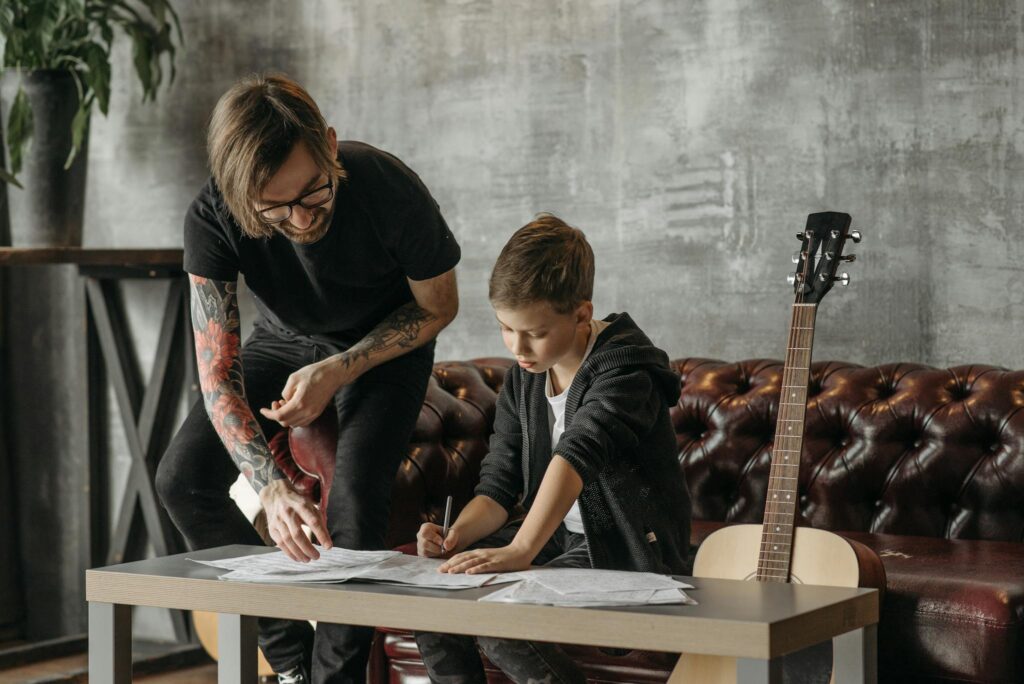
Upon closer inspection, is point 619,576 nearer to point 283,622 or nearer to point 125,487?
point 283,622

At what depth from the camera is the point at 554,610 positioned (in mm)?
1623

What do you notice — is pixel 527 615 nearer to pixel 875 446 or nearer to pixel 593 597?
pixel 593 597

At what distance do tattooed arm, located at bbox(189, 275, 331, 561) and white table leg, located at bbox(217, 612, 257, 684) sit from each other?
0.50 feet

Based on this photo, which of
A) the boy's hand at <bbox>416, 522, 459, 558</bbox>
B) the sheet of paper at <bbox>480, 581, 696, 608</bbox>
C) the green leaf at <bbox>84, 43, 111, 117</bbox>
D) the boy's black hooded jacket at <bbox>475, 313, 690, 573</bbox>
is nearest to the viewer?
the sheet of paper at <bbox>480, 581, 696, 608</bbox>

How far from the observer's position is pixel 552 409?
8.17 ft

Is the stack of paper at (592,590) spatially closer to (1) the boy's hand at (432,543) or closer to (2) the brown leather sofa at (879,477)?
(1) the boy's hand at (432,543)

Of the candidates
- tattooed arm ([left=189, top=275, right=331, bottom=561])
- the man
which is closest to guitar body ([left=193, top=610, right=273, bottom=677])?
the man

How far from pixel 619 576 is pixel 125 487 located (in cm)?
309

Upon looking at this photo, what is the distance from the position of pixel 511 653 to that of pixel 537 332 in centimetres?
55

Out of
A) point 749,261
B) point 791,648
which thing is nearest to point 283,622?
point 791,648

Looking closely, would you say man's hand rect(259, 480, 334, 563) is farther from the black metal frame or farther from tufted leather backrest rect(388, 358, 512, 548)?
the black metal frame

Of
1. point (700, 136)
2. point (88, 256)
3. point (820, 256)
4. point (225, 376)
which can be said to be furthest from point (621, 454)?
point (88, 256)

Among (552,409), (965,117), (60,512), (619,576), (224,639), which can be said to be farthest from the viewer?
(60,512)

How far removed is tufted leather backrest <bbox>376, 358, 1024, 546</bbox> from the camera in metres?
3.04
